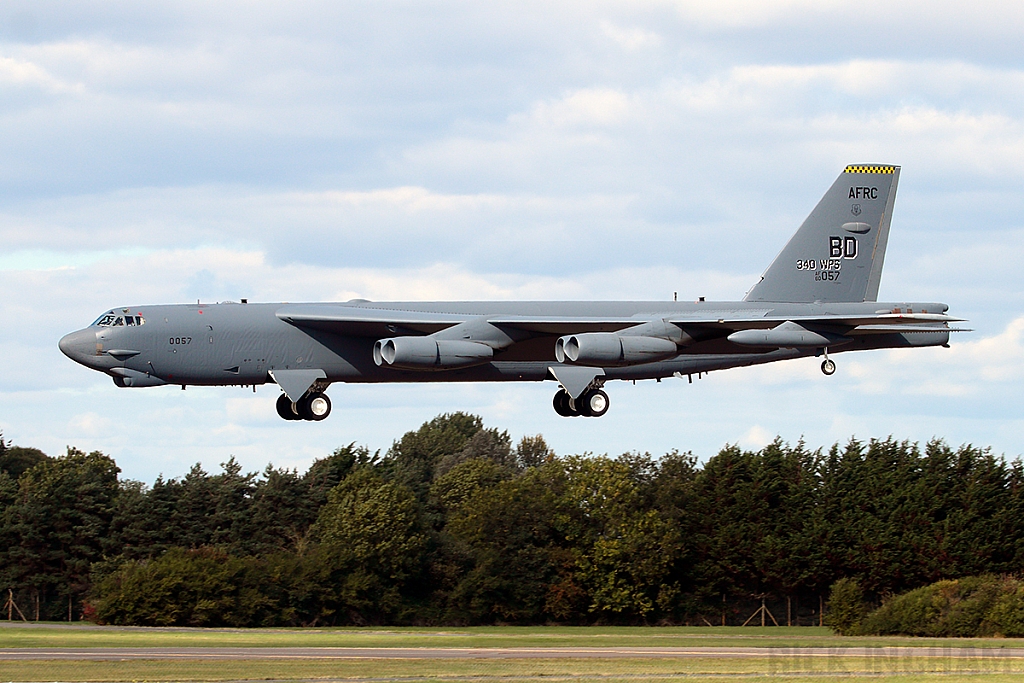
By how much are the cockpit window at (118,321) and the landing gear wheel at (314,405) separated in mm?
4651

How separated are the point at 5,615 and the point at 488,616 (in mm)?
20646

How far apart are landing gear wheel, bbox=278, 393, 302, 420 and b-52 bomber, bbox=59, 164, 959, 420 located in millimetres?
38

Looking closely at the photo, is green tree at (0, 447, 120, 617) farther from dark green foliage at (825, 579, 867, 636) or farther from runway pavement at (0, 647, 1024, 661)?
runway pavement at (0, 647, 1024, 661)

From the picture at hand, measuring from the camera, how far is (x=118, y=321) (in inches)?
1511

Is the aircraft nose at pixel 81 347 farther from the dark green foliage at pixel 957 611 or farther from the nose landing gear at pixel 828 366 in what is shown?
the dark green foliage at pixel 957 611

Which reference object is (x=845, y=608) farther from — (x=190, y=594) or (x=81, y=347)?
(x=81, y=347)

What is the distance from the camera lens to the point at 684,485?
75750 mm

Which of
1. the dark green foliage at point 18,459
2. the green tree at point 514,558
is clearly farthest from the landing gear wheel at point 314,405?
the dark green foliage at point 18,459

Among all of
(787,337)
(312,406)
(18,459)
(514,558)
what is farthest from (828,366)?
(18,459)

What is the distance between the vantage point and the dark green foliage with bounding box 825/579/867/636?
57.2 meters

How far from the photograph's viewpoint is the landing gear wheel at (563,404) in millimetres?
43406

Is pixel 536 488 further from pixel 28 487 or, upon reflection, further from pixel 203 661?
pixel 203 661

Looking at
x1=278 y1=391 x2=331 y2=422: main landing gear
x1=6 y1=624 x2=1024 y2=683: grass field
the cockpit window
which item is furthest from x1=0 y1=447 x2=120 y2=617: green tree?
the cockpit window

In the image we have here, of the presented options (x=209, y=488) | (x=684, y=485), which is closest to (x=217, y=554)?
(x=209, y=488)
